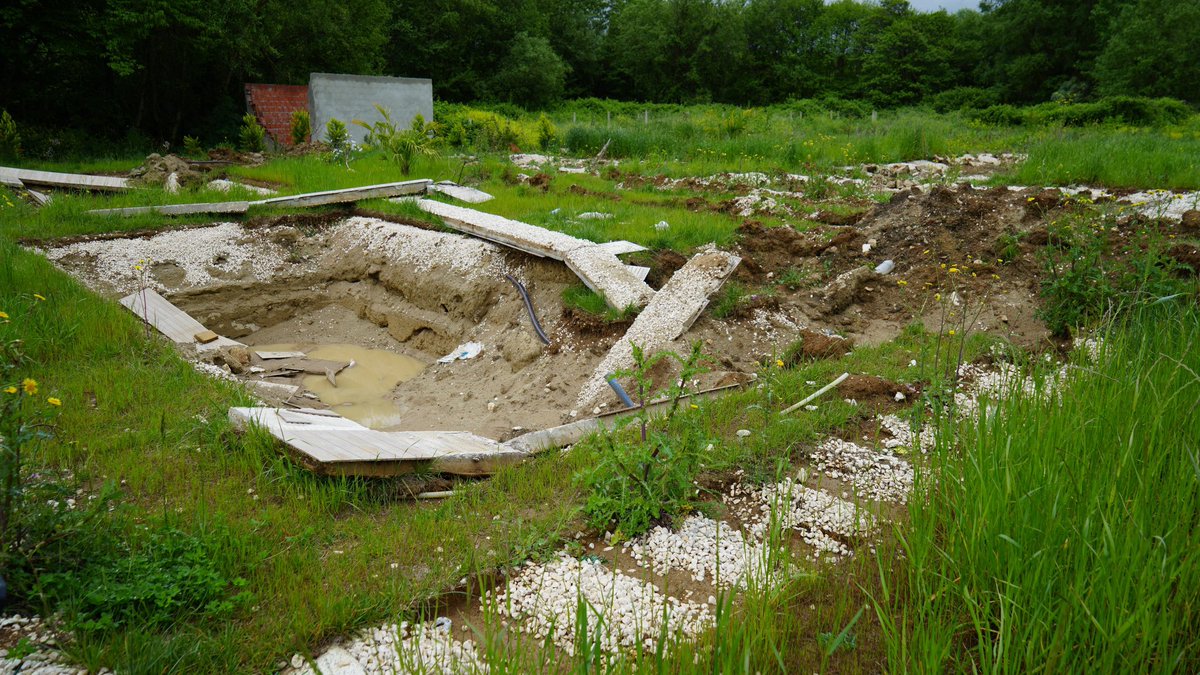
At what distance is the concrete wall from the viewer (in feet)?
65.6

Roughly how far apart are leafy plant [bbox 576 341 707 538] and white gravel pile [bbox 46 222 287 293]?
6623 millimetres

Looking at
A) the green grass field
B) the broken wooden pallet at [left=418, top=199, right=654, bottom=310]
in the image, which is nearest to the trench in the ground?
the broken wooden pallet at [left=418, top=199, right=654, bottom=310]

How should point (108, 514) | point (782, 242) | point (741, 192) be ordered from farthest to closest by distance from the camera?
point (741, 192) < point (782, 242) < point (108, 514)

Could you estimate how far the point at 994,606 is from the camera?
2.43 m

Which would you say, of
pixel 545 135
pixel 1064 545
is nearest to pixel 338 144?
pixel 545 135

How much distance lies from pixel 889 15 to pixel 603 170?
45032 mm

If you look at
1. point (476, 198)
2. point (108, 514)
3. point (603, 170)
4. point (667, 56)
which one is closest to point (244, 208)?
point (476, 198)

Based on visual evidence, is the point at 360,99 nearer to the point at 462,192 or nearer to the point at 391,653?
the point at 462,192

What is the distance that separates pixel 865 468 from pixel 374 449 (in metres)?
2.59

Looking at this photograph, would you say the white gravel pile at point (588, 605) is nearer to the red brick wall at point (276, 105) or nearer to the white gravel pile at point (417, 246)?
the white gravel pile at point (417, 246)

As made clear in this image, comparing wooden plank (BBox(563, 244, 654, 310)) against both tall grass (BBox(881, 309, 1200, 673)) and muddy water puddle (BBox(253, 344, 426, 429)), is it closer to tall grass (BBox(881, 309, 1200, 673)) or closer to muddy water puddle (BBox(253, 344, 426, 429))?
muddy water puddle (BBox(253, 344, 426, 429))

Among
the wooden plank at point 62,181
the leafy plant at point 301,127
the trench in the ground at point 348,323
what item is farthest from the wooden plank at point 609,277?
the leafy plant at point 301,127

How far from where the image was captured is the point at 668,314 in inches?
227

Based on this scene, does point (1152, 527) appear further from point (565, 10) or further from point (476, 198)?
point (565, 10)
